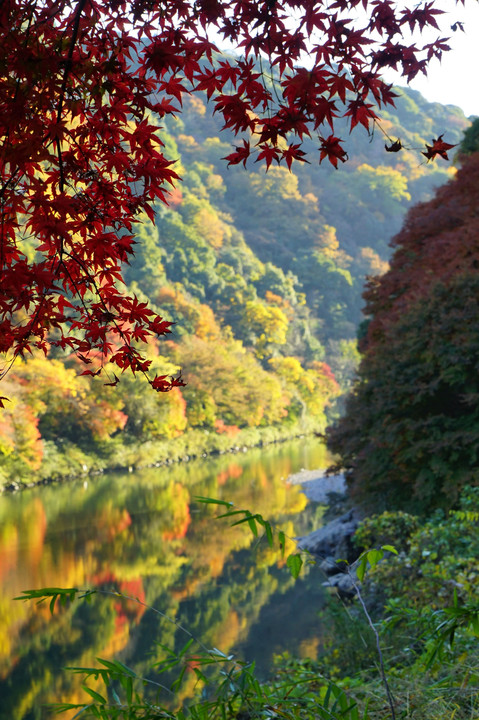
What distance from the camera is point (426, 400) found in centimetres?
605

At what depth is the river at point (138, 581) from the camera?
566cm

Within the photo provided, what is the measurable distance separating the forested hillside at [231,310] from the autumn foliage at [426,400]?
282 cm

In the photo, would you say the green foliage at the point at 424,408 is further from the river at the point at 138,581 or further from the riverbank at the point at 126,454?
the riverbank at the point at 126,454

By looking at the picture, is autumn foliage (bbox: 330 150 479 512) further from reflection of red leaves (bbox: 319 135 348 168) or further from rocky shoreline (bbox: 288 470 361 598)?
reflection of red leaves (bbox: 319 135 348 168)

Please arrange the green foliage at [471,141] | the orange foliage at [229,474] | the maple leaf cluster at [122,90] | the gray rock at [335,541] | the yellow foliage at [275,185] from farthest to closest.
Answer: the yellow foliage at [275,185] < the orange foliage at [229,474] < the green foliage at [471,141] < the gray rock at [335,541] < the maple leaf cluster at [122,90]

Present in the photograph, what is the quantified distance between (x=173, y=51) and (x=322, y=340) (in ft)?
117

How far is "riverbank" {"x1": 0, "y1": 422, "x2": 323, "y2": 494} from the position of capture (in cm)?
1595

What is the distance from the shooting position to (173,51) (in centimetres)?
159

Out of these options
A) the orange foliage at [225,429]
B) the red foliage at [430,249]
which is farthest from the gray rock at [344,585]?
the orange foliage at [225,429]

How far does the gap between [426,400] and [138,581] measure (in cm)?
413

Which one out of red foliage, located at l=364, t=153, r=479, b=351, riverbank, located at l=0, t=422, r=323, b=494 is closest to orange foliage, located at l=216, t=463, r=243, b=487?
riverbank, located at l=0, t=422, r=323, b=494

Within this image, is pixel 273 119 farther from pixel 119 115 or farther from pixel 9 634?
pixel 9 634

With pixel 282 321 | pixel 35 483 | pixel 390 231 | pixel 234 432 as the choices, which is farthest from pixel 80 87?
pixel 390 231

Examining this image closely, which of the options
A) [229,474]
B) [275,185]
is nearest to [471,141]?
[229,474]
